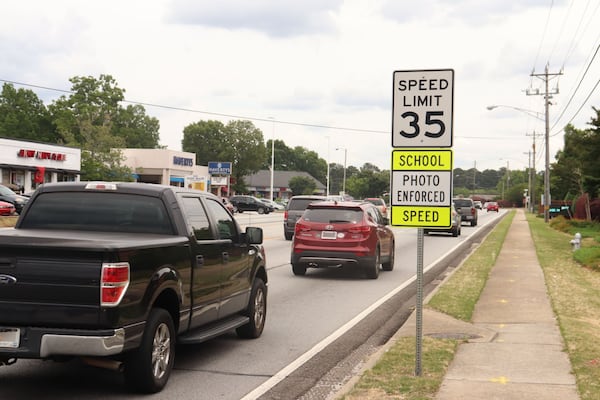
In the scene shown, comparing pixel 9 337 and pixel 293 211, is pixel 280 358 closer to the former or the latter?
pixel 9 337

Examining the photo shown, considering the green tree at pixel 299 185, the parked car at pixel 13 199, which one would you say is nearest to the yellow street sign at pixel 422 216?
the parked car at pixel 13 199

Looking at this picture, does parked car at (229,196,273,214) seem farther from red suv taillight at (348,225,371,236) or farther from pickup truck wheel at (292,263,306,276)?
red suv taillight at (348,225,371,236)

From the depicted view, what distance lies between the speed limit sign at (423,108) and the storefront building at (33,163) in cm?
4922

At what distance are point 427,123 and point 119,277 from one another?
3270mm

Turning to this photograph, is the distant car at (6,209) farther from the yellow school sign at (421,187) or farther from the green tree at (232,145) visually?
the green tree at (232,145)

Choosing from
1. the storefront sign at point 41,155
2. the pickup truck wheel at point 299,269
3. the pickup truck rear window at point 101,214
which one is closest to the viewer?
the pickup truck rear window at point 101,214

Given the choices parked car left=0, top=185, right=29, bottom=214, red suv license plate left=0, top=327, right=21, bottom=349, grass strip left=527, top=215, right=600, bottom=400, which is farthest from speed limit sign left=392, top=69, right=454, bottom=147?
parked car left=0, top=185, right=29, bottom=214

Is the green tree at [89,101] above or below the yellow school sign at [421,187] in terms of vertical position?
above

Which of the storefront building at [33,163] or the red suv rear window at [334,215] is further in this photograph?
the storefront building at [33,163]

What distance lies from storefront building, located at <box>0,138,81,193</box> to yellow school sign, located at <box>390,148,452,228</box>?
49187mm

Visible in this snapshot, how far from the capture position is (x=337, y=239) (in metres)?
16.3

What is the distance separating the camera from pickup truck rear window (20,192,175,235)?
7227mm

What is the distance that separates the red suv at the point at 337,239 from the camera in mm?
16156

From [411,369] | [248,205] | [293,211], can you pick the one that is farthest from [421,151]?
[248,205]
